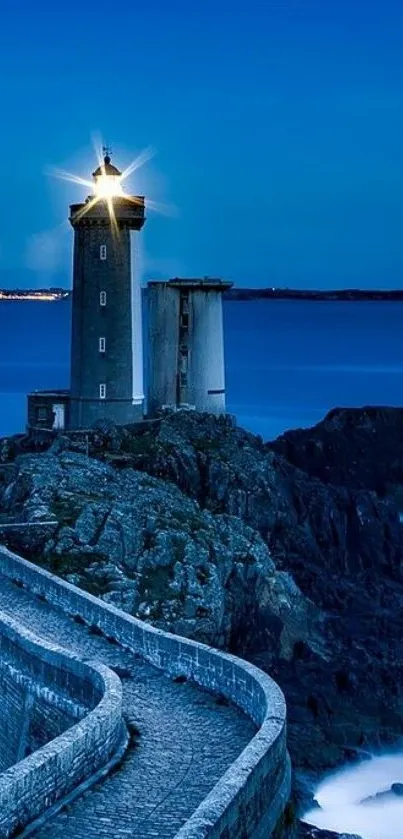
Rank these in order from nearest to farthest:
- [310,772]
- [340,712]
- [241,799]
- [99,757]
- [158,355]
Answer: [241,799] → [99,757] → [310,772] → [340,712] → [158,355]

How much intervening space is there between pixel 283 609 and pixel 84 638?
985 cm

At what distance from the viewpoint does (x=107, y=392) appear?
117 ft

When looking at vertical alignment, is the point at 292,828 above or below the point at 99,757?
below

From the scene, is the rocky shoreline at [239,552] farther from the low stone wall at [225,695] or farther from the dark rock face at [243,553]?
the low stone wall at [225,695]

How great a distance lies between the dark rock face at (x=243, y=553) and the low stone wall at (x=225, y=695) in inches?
134

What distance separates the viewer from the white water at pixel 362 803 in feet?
67.7

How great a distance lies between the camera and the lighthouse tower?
35.2 m

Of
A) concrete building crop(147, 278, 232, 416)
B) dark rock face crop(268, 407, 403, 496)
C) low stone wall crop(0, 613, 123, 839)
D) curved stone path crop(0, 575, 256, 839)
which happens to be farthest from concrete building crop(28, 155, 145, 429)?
low stone wall crop(0, 613, 123, 839)

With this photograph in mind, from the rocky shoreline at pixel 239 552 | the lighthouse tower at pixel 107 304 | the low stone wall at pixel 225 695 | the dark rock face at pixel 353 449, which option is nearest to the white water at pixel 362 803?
the rocky shoreline at pixel 239 552

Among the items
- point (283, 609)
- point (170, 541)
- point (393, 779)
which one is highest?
point (170, 541)

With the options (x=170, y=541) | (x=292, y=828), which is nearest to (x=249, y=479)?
(x=170, y=541)

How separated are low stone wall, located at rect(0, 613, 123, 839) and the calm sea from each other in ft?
140

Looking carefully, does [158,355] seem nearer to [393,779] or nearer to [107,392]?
[107,392]

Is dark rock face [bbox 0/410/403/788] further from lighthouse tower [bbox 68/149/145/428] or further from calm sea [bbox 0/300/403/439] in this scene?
calm sea [bbox 0/300/403/439]
